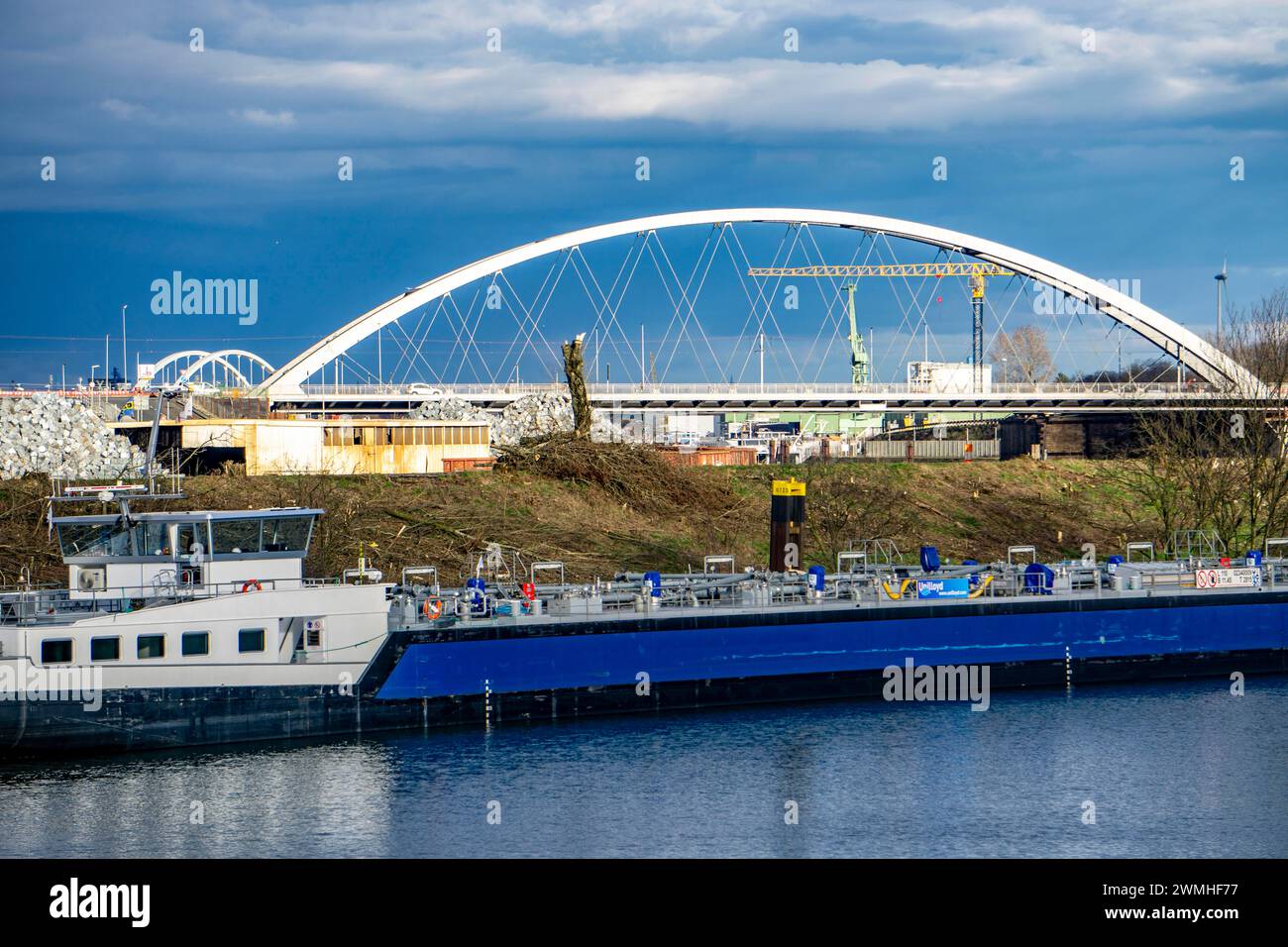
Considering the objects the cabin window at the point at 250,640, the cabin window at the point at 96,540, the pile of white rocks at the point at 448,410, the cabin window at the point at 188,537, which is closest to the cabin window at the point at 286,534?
the cabin window at the point at 188,537

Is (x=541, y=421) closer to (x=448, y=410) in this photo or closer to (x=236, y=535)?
(x=448, y=410)

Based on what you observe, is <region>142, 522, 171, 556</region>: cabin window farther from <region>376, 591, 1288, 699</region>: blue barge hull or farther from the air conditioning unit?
<region>376, 591, 1288, 699</region>: blue barge hull

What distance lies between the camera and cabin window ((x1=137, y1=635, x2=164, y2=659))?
3391 cm

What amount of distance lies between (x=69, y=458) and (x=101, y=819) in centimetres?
3872

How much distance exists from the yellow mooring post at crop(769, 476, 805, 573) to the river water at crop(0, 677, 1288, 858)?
7.90 metres

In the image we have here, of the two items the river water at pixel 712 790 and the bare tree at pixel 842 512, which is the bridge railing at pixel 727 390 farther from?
the river water at pixel 712 790

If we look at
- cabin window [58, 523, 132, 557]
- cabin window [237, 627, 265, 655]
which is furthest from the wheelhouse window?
cabin window [237, 627, 265, 655]

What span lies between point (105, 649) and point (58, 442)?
33275 mm

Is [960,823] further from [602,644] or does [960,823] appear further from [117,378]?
[117,378]

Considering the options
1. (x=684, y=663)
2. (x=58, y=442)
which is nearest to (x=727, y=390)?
(x=58, y=442)

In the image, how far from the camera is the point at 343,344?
103 meters

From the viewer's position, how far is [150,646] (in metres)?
34.0
